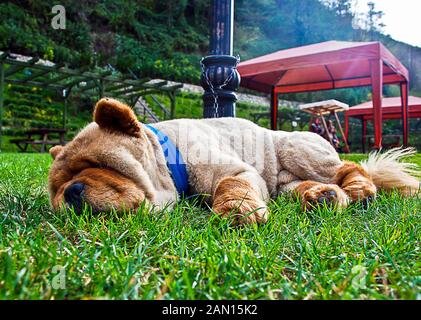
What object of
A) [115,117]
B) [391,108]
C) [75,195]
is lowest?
[75,195]

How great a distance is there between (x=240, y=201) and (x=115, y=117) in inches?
35.3

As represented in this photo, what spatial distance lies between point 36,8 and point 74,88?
8.39 meters

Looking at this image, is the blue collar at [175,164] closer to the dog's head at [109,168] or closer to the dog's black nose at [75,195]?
the dog's head at [109,168]

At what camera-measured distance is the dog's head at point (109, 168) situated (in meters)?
2.00

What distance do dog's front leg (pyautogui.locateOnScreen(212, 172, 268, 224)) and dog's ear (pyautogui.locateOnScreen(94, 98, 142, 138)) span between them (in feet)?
2.09

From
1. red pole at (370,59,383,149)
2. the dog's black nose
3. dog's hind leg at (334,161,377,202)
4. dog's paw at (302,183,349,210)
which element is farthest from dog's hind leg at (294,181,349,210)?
red pole at (370,59,383,149)

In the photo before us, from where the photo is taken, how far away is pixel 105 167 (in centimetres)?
224

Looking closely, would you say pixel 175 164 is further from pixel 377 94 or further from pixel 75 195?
pixel 377 94

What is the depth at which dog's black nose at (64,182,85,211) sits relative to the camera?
197cm

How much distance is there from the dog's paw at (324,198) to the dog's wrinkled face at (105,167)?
937 mm

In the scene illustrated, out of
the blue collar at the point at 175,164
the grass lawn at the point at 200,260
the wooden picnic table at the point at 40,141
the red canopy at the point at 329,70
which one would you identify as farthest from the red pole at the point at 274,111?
the grass lawn at the point at 200,260

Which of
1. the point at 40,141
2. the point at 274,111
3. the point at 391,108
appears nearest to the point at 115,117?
the point at 274,111
